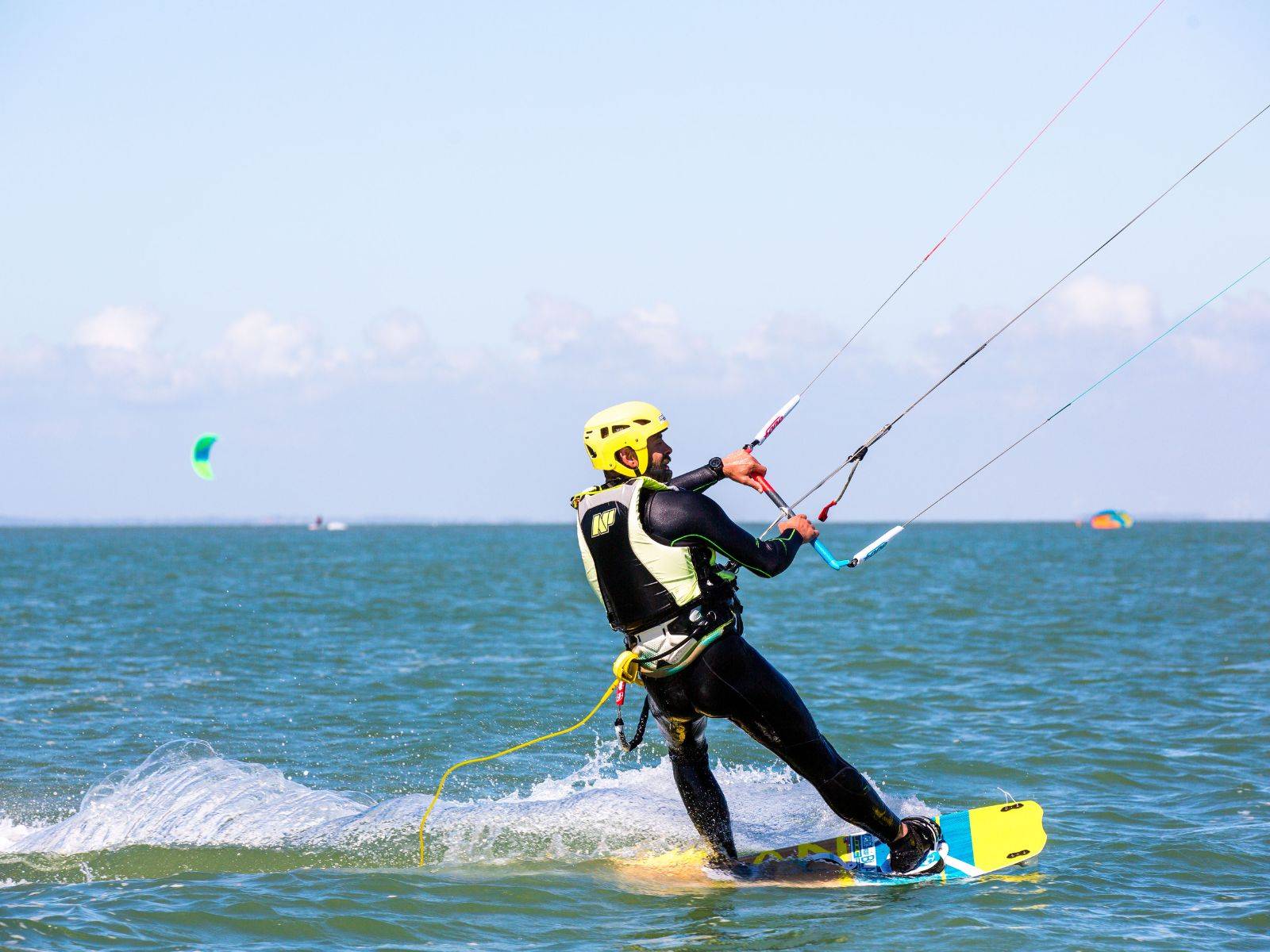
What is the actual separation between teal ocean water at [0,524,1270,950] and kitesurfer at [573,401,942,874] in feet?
2.80

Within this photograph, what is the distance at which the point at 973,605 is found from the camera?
1090 inches

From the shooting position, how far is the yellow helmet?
249 inches

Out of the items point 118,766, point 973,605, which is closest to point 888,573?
point 973,605

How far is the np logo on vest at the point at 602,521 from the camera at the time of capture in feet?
20.2

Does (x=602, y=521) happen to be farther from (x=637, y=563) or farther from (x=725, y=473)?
(x=725, y=473)

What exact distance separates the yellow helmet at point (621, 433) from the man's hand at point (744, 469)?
42 centimetres

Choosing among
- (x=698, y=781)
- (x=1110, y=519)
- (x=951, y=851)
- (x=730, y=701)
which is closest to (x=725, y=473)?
(x=730, y=701)

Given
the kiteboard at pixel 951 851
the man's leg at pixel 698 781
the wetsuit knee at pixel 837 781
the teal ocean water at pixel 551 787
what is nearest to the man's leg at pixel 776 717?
the wetsuit knee at pixel 837 781

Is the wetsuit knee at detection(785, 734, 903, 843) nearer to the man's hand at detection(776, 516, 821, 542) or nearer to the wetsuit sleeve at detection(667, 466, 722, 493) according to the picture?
the man's hand at detection(776, 516, 821, 542)

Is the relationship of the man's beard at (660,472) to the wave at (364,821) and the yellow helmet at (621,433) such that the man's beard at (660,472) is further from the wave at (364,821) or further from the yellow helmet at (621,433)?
the wave at (364,821)

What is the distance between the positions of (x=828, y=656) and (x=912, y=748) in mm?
7061

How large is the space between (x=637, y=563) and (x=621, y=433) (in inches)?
26.2

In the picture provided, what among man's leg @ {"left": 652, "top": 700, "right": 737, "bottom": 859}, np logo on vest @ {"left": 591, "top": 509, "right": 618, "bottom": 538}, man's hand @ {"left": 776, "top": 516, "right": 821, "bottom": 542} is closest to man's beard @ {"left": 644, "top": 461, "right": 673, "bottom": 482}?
np logo on vest @ {"left": 591, "top": 509, "right": 618, "bottom": 538}

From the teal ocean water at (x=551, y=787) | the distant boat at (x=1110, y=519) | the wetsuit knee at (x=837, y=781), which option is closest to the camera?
the teal ocean water at (x=551, y=787)
